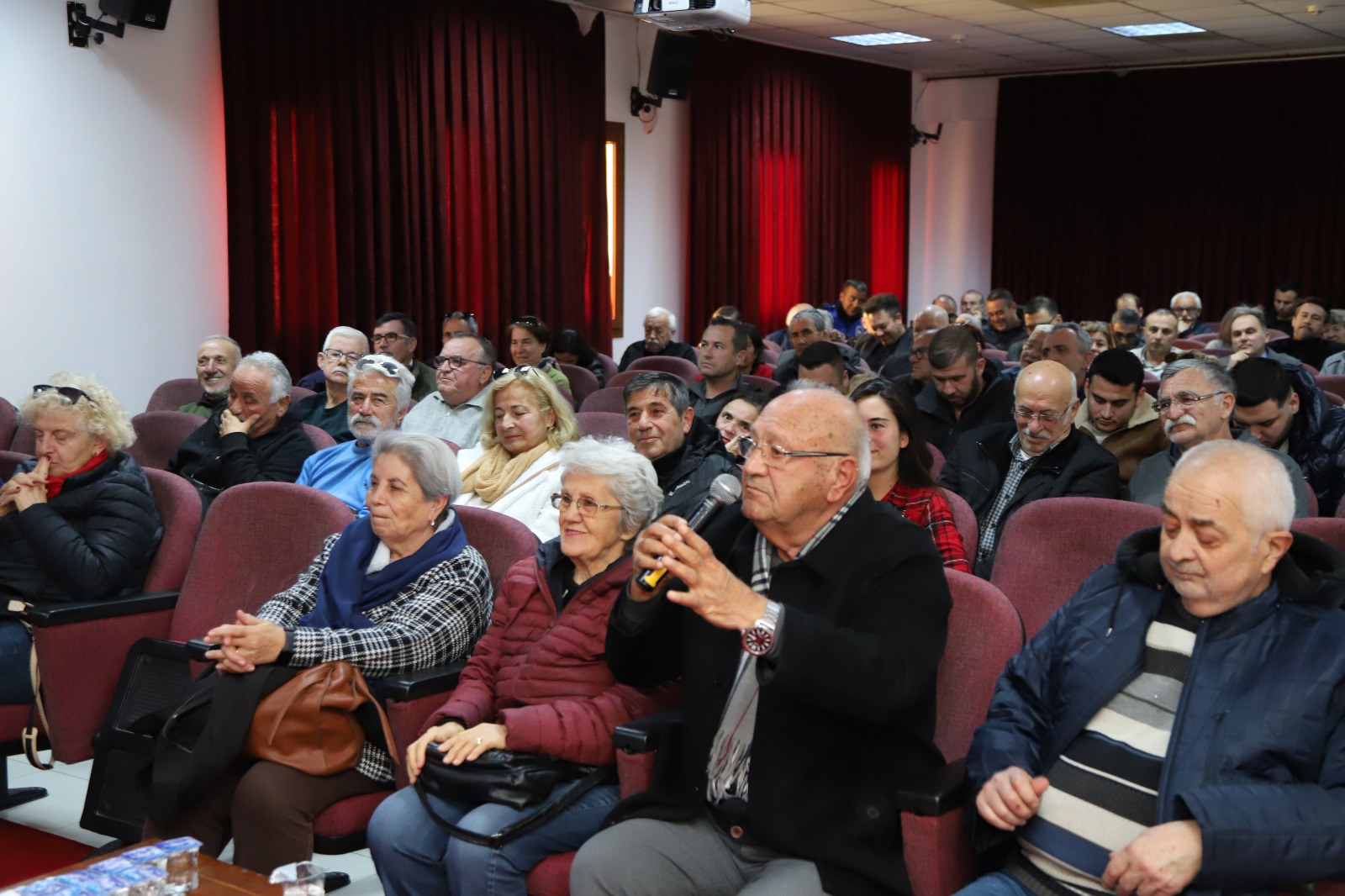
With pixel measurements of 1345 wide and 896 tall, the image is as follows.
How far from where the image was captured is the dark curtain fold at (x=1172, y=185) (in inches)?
508

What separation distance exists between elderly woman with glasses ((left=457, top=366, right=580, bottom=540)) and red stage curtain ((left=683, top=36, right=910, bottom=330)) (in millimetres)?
7270

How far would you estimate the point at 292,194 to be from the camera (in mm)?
7859

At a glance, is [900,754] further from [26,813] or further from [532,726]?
[26,813]

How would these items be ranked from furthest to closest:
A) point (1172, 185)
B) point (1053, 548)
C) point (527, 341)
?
point (1172, 185) → point (527, 341) → point (1053, 548)

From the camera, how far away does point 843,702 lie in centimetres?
198

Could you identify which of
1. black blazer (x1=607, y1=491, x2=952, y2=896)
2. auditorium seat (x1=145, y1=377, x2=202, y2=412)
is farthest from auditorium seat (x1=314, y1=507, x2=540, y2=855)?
auditorium seat (x1=145, y1=377, x2=202, y2=412)

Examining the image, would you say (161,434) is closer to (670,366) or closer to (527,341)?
(527,341)

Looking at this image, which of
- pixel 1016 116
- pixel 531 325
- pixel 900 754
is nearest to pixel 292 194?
pixel 531 325

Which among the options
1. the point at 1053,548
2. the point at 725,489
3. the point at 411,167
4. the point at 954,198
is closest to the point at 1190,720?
the point at 725,489

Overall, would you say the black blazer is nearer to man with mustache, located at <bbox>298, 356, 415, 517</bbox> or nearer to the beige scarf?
the beige scarf

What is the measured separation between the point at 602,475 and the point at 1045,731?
97 cm

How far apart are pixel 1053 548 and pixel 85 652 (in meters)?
2.20

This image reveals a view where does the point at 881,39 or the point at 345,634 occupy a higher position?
the point at 881,39

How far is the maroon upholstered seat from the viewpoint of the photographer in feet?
24.1
